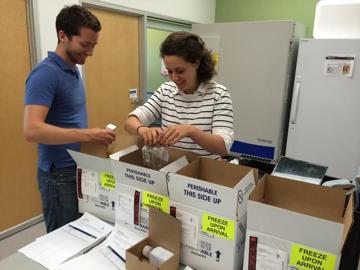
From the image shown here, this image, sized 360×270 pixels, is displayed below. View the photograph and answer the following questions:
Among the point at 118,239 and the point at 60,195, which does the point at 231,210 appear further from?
the point at 60,195

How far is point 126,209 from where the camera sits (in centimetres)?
107

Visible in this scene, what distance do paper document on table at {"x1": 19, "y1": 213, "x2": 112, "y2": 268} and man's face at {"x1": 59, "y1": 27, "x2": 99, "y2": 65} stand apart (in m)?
0.75

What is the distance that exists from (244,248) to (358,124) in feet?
7.97

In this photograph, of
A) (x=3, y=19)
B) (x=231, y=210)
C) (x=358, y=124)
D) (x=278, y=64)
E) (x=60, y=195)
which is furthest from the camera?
(x=278, y=64)

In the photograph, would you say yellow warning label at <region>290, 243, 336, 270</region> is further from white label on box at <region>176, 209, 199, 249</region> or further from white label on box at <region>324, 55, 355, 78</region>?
white label on box at <region>324, 55, 355, 78</region>

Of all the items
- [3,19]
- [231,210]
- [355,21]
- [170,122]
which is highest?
[355,21]

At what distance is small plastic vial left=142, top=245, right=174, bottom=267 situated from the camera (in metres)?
0.92

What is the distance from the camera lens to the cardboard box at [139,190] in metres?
0.96

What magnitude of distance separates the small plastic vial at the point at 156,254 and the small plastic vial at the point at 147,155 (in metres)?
0.34

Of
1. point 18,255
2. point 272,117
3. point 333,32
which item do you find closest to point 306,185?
point 18,255

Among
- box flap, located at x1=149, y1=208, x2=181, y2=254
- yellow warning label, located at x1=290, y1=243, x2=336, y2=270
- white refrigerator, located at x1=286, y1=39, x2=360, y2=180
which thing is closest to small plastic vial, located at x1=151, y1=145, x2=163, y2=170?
box flap, located at x1=149, y1=208, x2=181, y2=254

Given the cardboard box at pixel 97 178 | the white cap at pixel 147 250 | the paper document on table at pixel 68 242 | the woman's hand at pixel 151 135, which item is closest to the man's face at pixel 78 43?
the cardboard box at pixel 97 178

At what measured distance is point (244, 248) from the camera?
2.85 ft

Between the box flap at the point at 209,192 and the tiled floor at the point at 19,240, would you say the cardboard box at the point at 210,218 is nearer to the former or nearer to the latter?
the box flap at the point at 209,192
